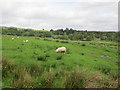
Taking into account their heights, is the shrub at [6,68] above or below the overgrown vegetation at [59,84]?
above

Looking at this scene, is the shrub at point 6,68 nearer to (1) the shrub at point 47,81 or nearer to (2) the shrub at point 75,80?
(1) the shrub at point 47,81

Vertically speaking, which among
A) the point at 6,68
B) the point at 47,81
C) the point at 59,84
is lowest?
the point at 59,84

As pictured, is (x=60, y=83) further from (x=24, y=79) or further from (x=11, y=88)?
(x=11, y=88)

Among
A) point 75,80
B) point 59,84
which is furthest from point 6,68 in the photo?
point 75,80

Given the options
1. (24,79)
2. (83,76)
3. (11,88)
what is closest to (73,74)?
(83,76)

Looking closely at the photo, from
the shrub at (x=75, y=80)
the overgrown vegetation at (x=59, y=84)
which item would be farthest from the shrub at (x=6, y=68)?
the shrub at (x=75, y=80)

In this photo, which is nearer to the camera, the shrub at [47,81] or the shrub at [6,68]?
the shrub at [47,81]

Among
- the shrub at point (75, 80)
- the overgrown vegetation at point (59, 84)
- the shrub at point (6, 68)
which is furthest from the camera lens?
the shrub at point (6, 68)

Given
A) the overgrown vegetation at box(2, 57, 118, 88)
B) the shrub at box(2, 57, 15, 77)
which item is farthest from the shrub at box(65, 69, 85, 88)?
the shrub at box(2, 57, 15, 77)

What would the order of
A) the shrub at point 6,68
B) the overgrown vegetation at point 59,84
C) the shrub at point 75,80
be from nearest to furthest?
the overgrown vegetation at point 59,84 → the shrub at point 75,80 → the shrub at point 6,68

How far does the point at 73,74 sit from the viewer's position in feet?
18.8

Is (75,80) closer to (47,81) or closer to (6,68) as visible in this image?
(47,81)

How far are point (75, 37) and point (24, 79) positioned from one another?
51851mm

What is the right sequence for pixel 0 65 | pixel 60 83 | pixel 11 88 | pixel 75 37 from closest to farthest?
pixel 11 88 → pixel 60 83 → pixel 0 65 → pixel 75 37
